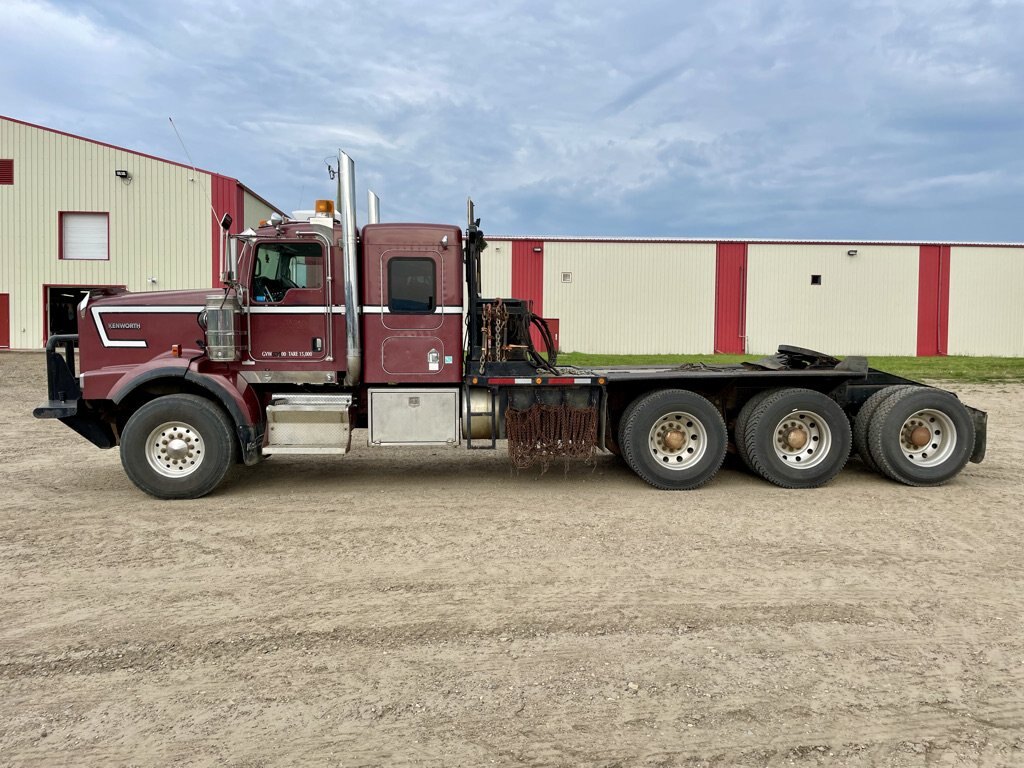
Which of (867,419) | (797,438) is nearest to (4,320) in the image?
(797,438)

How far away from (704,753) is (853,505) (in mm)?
4561

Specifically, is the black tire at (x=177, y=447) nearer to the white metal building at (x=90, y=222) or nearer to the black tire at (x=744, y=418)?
the black tire at (x=744, y=418)

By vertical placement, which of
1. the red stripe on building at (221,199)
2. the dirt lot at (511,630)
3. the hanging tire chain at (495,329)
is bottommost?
the dirt lot at (511,630)

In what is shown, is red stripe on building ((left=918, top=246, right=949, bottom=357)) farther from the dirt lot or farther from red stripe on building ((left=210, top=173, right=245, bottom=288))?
red stripe on building ((left=210, top=173, right=245, bottom=288))

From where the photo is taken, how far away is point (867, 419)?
746 centimetres

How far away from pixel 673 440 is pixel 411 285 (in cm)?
318

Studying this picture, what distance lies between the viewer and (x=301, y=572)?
4.69 metres

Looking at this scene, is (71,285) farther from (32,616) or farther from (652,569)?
(652,569)

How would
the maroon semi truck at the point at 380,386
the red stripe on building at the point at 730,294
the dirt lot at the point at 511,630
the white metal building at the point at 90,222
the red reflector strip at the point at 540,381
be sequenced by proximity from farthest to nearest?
the red stripe on building at the point at 730,294 < the white metal building at the point at 90,222 < the red reflector strip at the point at 540,381 < the maroon semi truck at the point at 380,386 < the dirt lot at the point at 511,630

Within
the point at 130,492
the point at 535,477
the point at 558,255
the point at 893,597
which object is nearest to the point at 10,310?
the point at 558,255

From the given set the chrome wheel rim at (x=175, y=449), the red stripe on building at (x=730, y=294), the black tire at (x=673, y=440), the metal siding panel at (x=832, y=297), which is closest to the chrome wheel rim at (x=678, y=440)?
the black tire at (x=673, y=440)

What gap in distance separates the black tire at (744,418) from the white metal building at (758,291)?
2064cm

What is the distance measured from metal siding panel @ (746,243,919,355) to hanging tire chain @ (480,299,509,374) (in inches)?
926

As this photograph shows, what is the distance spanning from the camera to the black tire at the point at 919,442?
7.23 m
